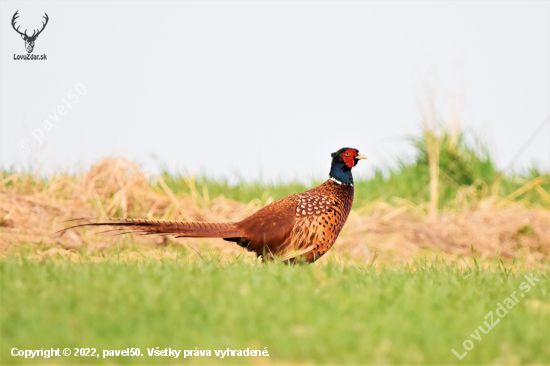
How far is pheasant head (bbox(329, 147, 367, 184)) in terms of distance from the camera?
5719 millimetres

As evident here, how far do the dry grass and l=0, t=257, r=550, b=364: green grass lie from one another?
3.27m

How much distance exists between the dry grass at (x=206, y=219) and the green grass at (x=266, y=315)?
10.7 ft

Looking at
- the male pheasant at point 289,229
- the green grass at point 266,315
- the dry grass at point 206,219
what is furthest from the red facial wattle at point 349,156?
the dry grass at point 206,219

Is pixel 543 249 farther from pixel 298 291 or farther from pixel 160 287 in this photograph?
pixel 160 287

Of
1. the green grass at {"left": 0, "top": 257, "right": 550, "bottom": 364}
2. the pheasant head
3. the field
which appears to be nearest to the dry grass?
the field

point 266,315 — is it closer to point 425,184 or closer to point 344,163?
point 344,163

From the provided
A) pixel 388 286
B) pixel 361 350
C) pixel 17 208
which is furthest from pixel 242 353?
pixel 17 208

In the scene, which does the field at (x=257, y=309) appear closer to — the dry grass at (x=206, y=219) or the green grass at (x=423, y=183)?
the dry grass at (x=206, y=219)

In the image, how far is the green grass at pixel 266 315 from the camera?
3051 millimetres

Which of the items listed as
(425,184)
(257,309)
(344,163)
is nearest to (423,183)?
(425,184)

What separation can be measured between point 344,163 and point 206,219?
3.65m

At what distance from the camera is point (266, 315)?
3.41 m

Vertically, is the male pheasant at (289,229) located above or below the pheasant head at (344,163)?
below

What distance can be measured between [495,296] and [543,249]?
5809 mm
